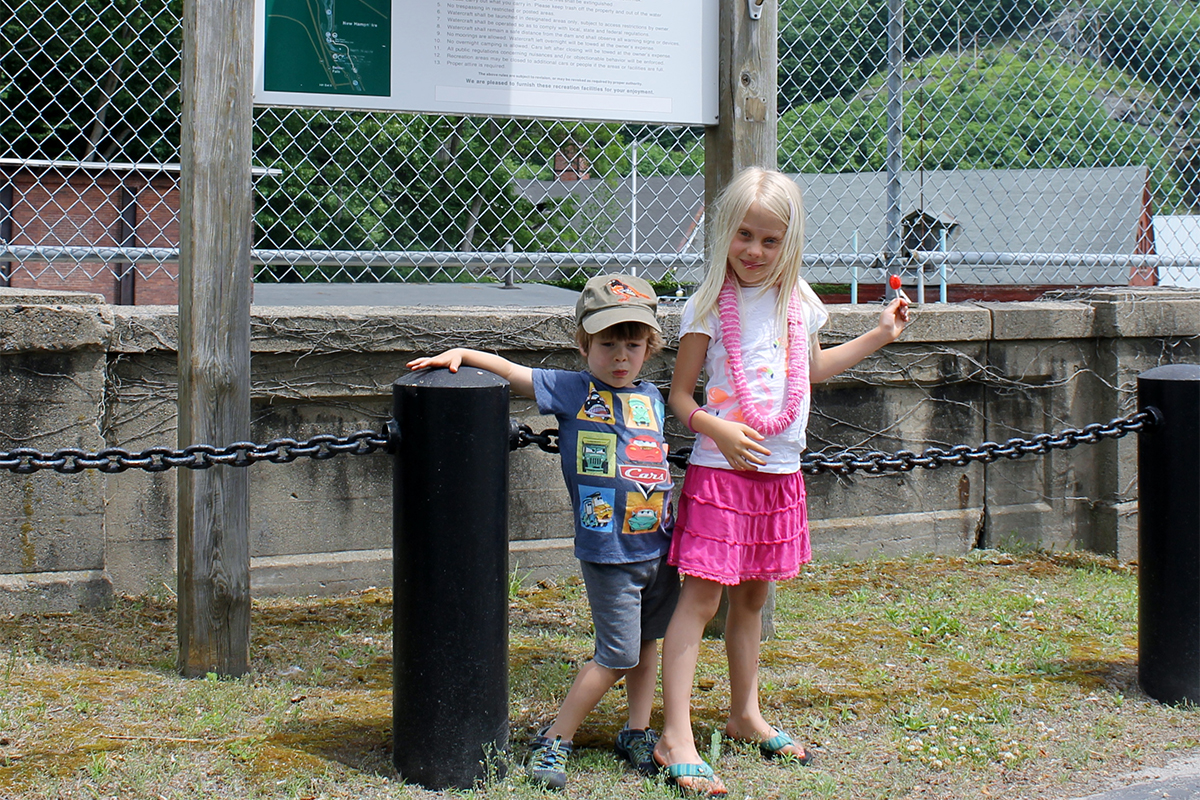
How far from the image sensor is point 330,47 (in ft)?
11.2

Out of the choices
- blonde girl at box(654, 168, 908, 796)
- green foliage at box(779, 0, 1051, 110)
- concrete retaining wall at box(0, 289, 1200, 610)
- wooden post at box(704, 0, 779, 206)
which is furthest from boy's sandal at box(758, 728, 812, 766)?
green foliage at box(779, 0, 1051, 110)

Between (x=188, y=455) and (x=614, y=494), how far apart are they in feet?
3.51

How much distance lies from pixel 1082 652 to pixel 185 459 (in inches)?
120

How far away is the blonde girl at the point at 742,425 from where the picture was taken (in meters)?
2.68

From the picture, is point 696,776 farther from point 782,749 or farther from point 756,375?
point 756,375

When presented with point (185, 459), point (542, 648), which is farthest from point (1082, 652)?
point (185, 459)

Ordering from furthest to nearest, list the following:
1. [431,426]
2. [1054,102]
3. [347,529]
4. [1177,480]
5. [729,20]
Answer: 1. [1054,102]
2. [347,529]
3. [729,20]
4. [1177,480]
5. [431,426]

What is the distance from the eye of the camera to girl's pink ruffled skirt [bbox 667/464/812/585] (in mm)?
2674

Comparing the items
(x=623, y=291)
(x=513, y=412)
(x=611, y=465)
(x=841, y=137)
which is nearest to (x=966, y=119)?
(x=841, y=137)

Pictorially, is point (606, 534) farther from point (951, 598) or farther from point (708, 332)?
point (951, 598)

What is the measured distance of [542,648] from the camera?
3.71 meters

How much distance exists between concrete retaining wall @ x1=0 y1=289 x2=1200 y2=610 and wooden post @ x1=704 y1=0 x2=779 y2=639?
875mm

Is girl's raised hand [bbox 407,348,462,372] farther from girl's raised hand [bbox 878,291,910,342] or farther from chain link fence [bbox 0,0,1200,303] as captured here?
chain link fence [bbox 0,0,1200,303]

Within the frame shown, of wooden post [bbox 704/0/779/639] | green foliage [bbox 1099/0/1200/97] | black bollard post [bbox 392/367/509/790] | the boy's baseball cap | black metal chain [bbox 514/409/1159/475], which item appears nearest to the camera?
black bollard post [bbox 392/367/509/790]
